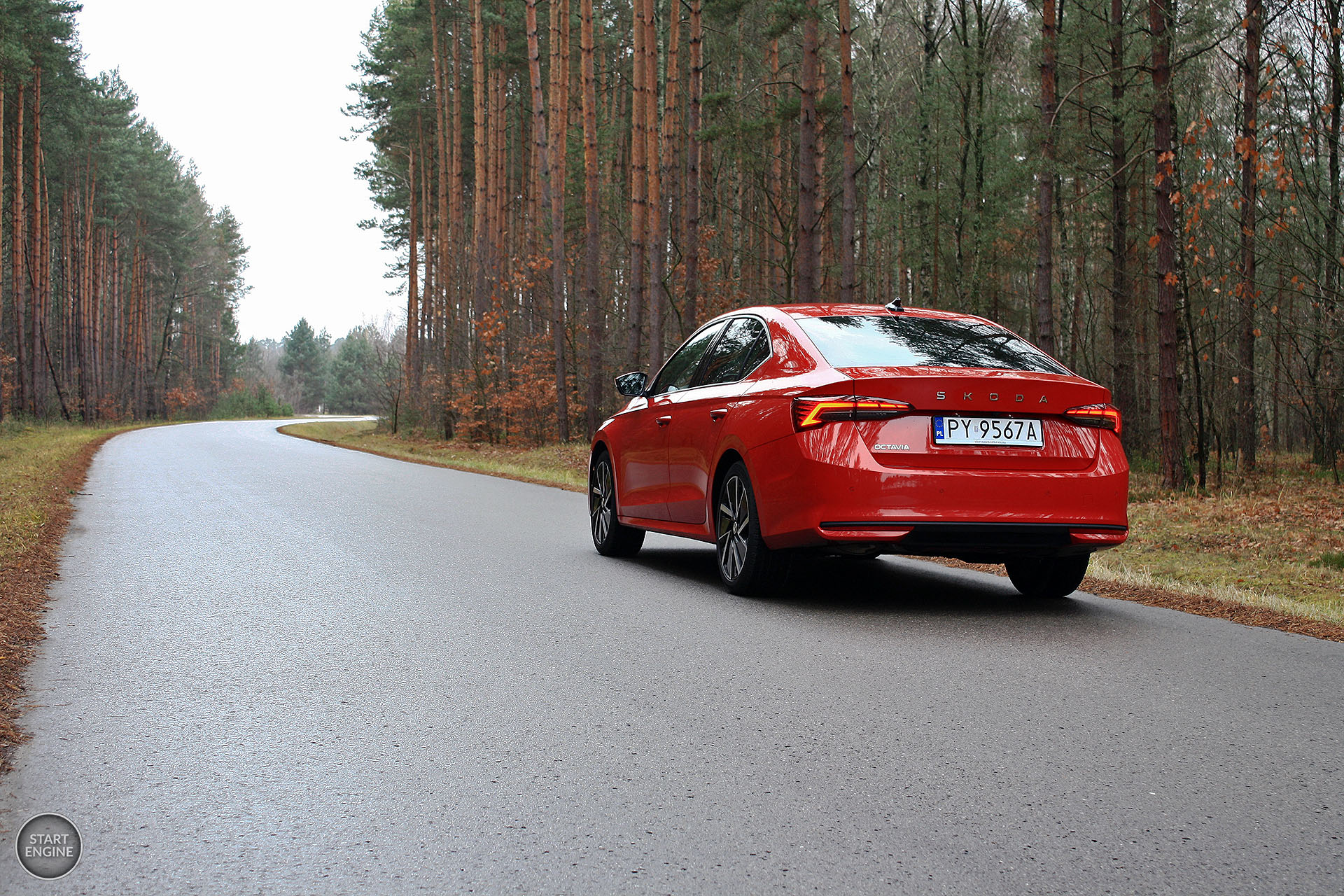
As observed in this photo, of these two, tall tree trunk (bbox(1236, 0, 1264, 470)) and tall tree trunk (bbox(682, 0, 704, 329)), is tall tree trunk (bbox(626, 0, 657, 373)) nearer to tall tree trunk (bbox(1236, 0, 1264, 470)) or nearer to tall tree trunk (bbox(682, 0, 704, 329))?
tall tree trunk (bbox(682, 0, 704, 329))

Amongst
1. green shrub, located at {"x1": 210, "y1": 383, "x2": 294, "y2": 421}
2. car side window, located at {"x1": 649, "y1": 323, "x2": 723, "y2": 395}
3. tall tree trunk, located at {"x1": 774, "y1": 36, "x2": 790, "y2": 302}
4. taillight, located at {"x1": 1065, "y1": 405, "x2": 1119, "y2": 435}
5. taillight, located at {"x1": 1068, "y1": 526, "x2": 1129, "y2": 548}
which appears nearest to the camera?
taillight, located at {"x1": 1068, "y1": 526, "x2": 1129, "y2": 548}

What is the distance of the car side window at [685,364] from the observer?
325 inches

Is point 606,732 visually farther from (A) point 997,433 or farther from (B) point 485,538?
(B) point 485,538

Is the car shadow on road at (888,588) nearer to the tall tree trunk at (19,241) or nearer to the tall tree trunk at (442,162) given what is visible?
the tall tree trunk at (442,162)

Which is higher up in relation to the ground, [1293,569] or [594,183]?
[594,183]

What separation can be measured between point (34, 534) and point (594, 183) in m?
19.9

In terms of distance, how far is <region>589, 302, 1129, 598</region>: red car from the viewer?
19.8 ft

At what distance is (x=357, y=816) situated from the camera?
3195 mm

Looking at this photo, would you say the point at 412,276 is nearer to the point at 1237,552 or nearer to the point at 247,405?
the point at 247,405

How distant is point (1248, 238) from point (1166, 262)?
207 cm

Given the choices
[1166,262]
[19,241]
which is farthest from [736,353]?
[19,241]

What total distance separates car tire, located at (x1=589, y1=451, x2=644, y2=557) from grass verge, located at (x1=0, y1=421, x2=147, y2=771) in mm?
3963

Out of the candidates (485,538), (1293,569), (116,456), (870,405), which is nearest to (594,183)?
(116,456)

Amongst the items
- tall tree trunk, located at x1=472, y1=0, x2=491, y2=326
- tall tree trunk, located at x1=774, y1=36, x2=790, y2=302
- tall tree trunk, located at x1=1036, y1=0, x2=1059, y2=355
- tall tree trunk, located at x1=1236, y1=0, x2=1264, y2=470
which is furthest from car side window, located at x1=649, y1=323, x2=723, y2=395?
tall tree trunk, located at x1=472, y1=0, x2=491, y2=326
